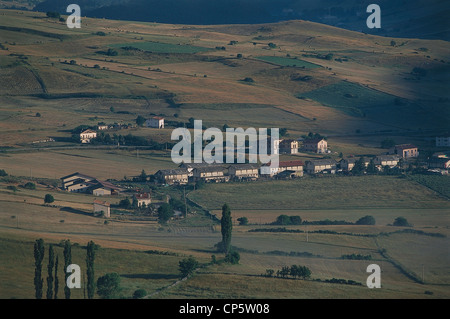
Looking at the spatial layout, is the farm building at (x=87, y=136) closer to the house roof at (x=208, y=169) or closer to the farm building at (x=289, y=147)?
the house roof at (x=208, y=169)

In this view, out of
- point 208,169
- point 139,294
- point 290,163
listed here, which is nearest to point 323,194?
Answer: point 290,163

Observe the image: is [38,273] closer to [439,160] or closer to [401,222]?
[401,222]

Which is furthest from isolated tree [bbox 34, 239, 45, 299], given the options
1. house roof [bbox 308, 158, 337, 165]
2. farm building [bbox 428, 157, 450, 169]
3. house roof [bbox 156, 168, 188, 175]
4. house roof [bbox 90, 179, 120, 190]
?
farm building [bbox 428, 157, 450, 169]

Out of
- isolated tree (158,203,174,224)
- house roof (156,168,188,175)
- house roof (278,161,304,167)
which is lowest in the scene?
isolated tree (158,203,174,224)

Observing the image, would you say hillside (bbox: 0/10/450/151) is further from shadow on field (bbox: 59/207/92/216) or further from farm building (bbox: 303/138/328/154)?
shadow on field (bbox: 59/207/92/216)

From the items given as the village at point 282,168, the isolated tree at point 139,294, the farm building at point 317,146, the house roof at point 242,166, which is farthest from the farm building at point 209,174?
the isolated tree at point 139,294
